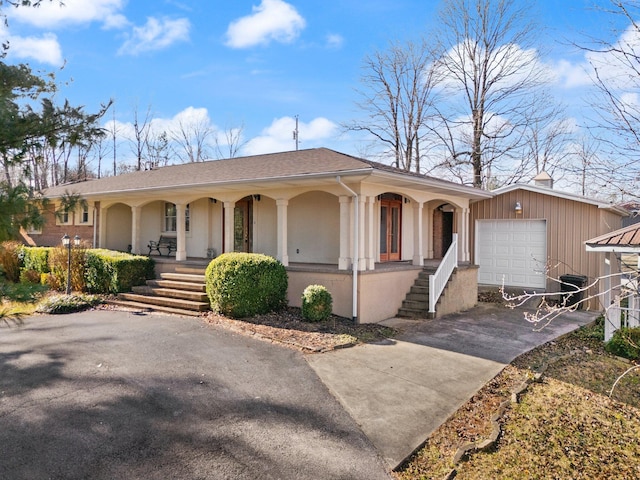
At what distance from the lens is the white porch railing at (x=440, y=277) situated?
32.4 feet

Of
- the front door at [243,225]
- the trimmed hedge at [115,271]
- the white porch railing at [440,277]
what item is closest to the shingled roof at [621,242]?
the white porch railing at [440,277]

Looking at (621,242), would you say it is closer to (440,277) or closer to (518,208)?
(440,277)

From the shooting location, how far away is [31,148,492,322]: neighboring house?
30.5 ft

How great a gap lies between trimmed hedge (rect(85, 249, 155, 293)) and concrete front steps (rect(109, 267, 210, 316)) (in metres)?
0.34

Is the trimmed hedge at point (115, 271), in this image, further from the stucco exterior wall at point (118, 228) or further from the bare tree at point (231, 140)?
the bare tree at point (231, 140)

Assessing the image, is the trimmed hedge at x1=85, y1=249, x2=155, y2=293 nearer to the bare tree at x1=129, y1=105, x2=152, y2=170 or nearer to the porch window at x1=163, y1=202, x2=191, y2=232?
the porch window at x1=163, y1=202, x2=191, y2=232

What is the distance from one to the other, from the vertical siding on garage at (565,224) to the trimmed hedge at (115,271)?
11.4m

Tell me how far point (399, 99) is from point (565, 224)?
15.7m

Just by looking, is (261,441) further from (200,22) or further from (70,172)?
(70,172)

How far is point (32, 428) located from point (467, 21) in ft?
80.0

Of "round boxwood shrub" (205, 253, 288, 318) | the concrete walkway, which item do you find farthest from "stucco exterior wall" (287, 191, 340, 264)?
the concrete walkway

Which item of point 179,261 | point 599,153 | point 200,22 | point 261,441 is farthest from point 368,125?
point 261,441

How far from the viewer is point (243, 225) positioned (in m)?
12.8

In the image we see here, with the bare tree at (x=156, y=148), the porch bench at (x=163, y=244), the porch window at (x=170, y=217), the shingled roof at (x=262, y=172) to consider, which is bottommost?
the porch bench at (x=163, y=244)
